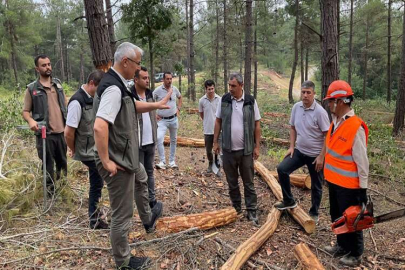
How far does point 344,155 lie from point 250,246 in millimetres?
1485

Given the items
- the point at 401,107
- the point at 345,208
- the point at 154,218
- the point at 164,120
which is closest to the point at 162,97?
the point at 164,120

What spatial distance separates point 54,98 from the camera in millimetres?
4461

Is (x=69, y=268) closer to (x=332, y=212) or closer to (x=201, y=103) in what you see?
(x=332, y=212)

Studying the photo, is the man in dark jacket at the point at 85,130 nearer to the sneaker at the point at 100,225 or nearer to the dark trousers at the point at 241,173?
the sneaker at the point at 100,225

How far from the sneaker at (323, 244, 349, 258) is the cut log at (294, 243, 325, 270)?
1.74ft

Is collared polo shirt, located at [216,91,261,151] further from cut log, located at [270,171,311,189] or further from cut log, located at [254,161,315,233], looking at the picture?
cut log, located at [270,171,311,189]

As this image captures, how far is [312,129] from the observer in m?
4.42

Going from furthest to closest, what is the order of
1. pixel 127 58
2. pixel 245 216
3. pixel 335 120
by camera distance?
pixel 245 216, pixel 335 120, pixel 127 58

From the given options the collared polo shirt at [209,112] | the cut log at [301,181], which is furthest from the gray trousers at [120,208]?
the cut log at [301,181]

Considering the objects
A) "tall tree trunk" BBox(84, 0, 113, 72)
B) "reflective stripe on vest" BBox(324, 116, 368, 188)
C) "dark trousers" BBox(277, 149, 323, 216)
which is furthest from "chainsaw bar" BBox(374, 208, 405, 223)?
"tall tree trunk" BBox(84, 0, 113, 72)

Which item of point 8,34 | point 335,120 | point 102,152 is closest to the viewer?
point 102,152

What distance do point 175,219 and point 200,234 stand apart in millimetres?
374

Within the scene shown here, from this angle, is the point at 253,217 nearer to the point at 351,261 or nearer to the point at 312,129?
the point at 351,261

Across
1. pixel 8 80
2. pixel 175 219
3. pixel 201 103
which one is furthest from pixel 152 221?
pixel 8 80
